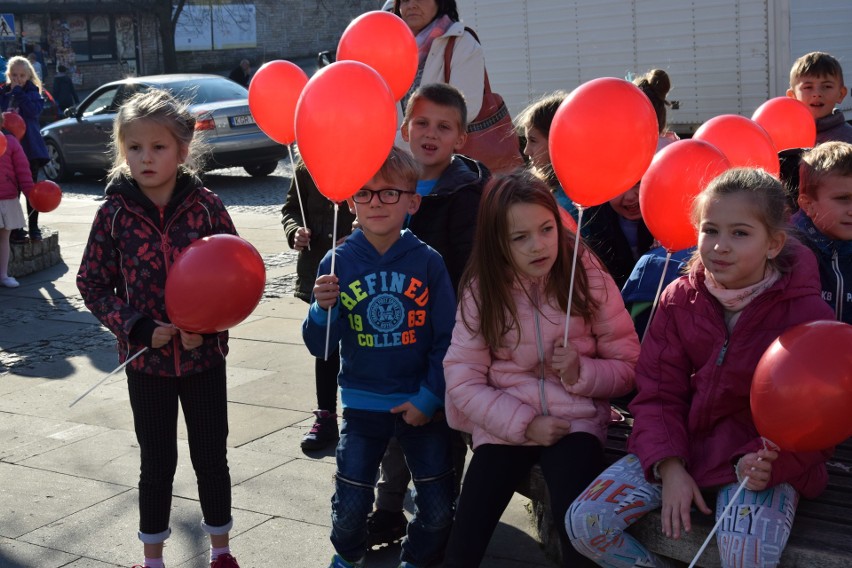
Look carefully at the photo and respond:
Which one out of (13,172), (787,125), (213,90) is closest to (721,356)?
(787,125)

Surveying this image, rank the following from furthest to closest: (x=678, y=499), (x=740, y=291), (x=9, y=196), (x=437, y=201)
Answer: (x=9, y=196) → (x=437, y=201) → (x=740, y=291) → (x=678, y=499)

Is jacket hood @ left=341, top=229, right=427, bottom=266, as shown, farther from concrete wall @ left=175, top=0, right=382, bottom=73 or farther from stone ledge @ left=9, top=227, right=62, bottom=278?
concrete wall @ left=175, top=0, right=382, bottom=73

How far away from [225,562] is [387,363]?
0.99m

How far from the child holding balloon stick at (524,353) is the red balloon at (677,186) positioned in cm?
39

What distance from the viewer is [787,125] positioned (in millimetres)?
5777

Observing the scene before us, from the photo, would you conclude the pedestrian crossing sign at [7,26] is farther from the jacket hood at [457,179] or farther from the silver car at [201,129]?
the jacket hood at [457,179]

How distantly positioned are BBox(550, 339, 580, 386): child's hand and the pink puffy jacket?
4cm

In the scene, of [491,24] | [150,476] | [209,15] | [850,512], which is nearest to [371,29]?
[150,476]

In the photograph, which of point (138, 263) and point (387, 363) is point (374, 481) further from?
point (138, 263)

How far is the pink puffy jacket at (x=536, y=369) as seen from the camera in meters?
3.56

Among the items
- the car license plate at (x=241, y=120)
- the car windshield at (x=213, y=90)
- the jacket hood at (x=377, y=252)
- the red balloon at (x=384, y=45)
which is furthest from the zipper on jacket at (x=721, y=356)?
the car windshield at (x=213, y=90)

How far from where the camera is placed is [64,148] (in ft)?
58.3

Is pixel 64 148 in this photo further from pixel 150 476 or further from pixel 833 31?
pixel 150 476

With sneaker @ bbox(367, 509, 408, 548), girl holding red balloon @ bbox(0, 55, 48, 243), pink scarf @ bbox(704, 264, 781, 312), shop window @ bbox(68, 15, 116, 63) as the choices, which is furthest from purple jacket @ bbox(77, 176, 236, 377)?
shop window @ bbox(68, 15, 116, 63)
